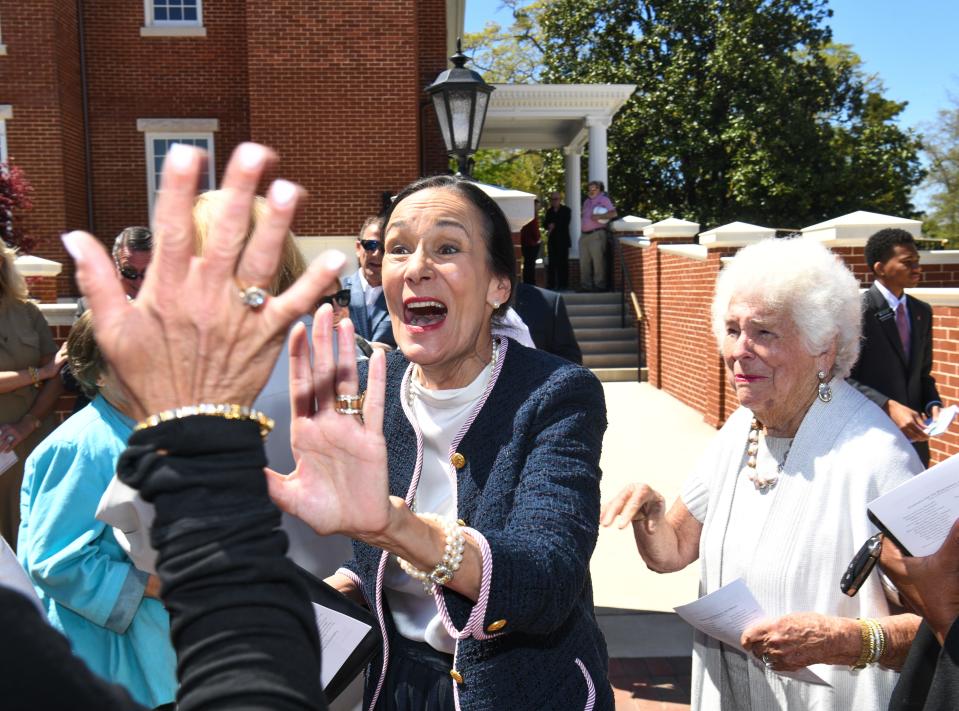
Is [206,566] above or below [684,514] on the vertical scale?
above

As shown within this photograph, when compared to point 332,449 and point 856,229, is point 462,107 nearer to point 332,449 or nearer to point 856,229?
point 856,229

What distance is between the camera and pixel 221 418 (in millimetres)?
1044

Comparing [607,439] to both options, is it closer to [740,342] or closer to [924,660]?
[740,342]

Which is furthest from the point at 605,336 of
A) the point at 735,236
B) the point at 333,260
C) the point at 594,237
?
the point at 333,260

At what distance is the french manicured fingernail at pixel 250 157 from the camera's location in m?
1.00

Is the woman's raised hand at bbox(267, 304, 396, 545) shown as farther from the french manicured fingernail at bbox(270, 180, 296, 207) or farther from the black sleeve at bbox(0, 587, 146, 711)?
the black sleeve at bbox(0, 587, 146, 711)

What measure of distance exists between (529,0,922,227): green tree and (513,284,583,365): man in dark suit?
24.5 meters

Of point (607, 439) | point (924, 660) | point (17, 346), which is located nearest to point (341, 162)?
point (607, 439)

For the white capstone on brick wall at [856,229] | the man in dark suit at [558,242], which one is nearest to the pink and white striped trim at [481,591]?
the white capstone on brick wall at [856,229]

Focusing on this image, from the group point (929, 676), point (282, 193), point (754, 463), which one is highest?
point (282, 193)

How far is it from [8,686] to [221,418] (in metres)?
0.35

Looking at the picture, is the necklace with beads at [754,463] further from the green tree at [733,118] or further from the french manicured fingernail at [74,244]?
the green tree at [733,118]

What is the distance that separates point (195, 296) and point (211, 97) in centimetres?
1740

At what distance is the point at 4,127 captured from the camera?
52.3ft
